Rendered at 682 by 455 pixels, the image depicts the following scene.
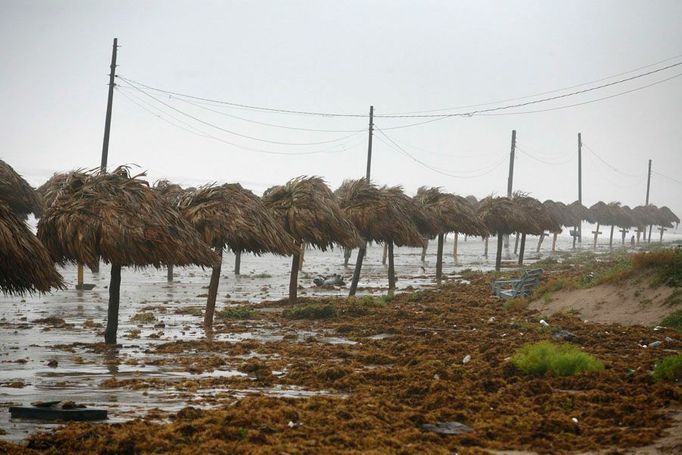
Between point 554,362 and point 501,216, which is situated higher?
point 501,216

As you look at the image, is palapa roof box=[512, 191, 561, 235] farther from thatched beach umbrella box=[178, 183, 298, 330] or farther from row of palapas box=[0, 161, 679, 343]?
thatched beach umbrella box=[178, 183, 298, 330]

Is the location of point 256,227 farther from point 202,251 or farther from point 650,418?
point 650,418

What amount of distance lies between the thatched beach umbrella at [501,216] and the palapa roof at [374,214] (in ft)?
38.7

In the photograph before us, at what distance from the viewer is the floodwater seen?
1016 cm

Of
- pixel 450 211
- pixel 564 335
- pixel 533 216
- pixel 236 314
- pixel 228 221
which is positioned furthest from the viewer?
pixel 533 216

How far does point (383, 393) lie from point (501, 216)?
91.0 feet

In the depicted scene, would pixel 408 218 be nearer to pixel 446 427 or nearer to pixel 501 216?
pixel 501 216

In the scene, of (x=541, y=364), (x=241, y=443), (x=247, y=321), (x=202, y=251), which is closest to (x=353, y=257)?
(x=247, y=321)

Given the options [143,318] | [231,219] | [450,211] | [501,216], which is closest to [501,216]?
[501,216]

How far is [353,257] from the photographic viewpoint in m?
55.3

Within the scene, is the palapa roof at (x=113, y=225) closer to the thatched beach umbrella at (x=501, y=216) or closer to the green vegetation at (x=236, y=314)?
the green vegetation at (x=236, y=314)

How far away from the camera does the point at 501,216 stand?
37.2 metres

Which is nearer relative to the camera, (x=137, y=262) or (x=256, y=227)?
(x=137, y=262)

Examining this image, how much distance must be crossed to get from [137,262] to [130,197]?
45.0 inches
